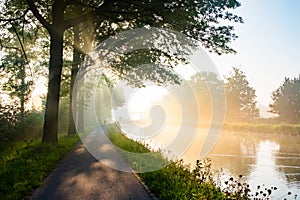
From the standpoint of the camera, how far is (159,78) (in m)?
25.1

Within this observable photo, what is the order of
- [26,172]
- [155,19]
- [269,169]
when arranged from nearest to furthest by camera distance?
[26,172] < [155,19] < [269,169]

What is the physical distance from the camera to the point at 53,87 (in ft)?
58.3

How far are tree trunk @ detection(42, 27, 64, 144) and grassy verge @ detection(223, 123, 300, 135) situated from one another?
37757 mm

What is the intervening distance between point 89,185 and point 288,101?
230 feet

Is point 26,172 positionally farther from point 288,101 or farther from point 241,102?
point 241,102

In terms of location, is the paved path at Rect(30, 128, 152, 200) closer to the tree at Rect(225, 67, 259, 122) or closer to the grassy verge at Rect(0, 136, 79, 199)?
the grassy verge at Rect(0, 136, 79, 199)

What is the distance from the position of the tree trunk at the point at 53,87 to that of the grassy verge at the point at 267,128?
37757mm

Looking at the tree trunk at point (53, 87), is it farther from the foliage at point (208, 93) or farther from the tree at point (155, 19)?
the foliage at point (208, 93)

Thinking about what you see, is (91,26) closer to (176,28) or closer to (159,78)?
(159,78)

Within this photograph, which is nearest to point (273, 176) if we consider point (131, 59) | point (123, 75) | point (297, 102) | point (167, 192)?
point (167, 192)

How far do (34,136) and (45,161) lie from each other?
558 inches

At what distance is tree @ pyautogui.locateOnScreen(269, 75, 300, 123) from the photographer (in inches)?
2803

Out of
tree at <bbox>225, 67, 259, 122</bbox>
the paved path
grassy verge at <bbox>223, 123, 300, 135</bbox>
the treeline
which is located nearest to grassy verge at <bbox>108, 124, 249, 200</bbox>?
the paved path

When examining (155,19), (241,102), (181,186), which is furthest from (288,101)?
(181,186)
